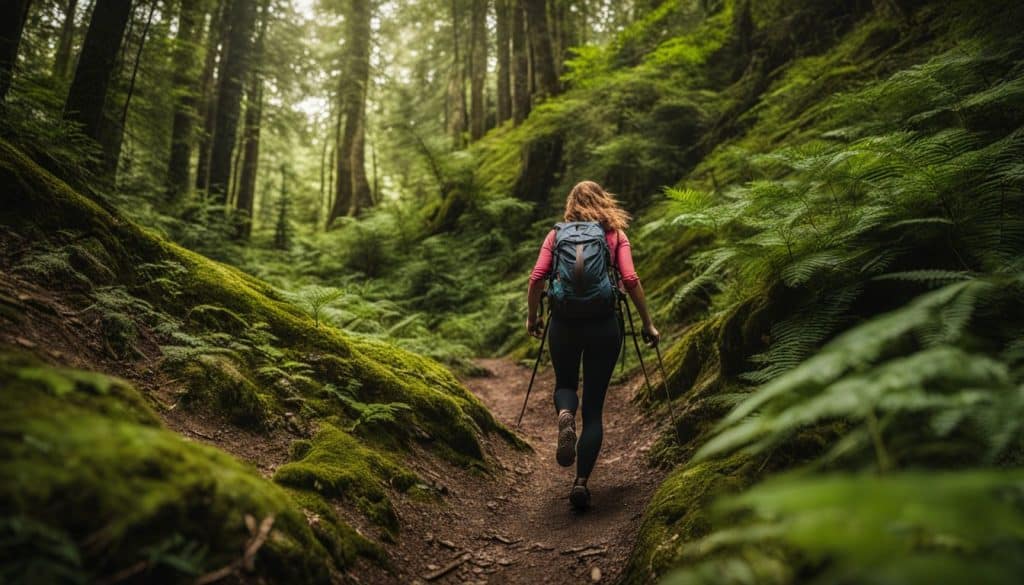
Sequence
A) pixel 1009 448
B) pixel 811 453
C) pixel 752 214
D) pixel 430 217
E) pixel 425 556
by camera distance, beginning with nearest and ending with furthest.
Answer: pixel 1009 448
pixel 811 453
pixel 425 556
pixel 752 214
pixel 430 217

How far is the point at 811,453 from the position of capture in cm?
251

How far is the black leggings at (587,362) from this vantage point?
396 centimetres

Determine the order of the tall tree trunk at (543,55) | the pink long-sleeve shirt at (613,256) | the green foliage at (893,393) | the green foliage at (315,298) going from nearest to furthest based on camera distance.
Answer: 1. the green foliage at (893,393)
2. the pink long-sleeve shirt at (613,256)
3. the green foliage at (315,298)
4. the tall tree trunk at (543,55)

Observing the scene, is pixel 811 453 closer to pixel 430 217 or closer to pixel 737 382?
pixel 737 382

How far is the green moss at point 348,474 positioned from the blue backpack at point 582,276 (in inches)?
69.6

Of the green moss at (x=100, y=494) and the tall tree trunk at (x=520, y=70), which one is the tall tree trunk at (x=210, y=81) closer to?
the tall tree trunk at (x=520, y=70)

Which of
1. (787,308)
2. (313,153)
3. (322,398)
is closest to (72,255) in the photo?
(322,398)

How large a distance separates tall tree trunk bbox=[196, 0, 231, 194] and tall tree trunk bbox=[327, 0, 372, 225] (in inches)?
175

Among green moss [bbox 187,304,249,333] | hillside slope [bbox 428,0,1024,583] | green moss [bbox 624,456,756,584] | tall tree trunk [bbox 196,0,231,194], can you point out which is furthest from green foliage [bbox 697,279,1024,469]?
tall tree trunk [bbox 196,0,231,194]

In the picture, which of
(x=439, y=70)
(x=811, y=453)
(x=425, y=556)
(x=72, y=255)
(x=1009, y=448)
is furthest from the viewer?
(x=439, y=70)

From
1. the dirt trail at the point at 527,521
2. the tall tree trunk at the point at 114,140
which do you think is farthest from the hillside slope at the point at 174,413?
the tall tree trunk at the point at 114,140

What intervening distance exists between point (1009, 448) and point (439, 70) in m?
32.6

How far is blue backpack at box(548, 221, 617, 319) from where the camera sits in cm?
391

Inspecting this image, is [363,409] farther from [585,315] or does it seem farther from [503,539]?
[585,315]
